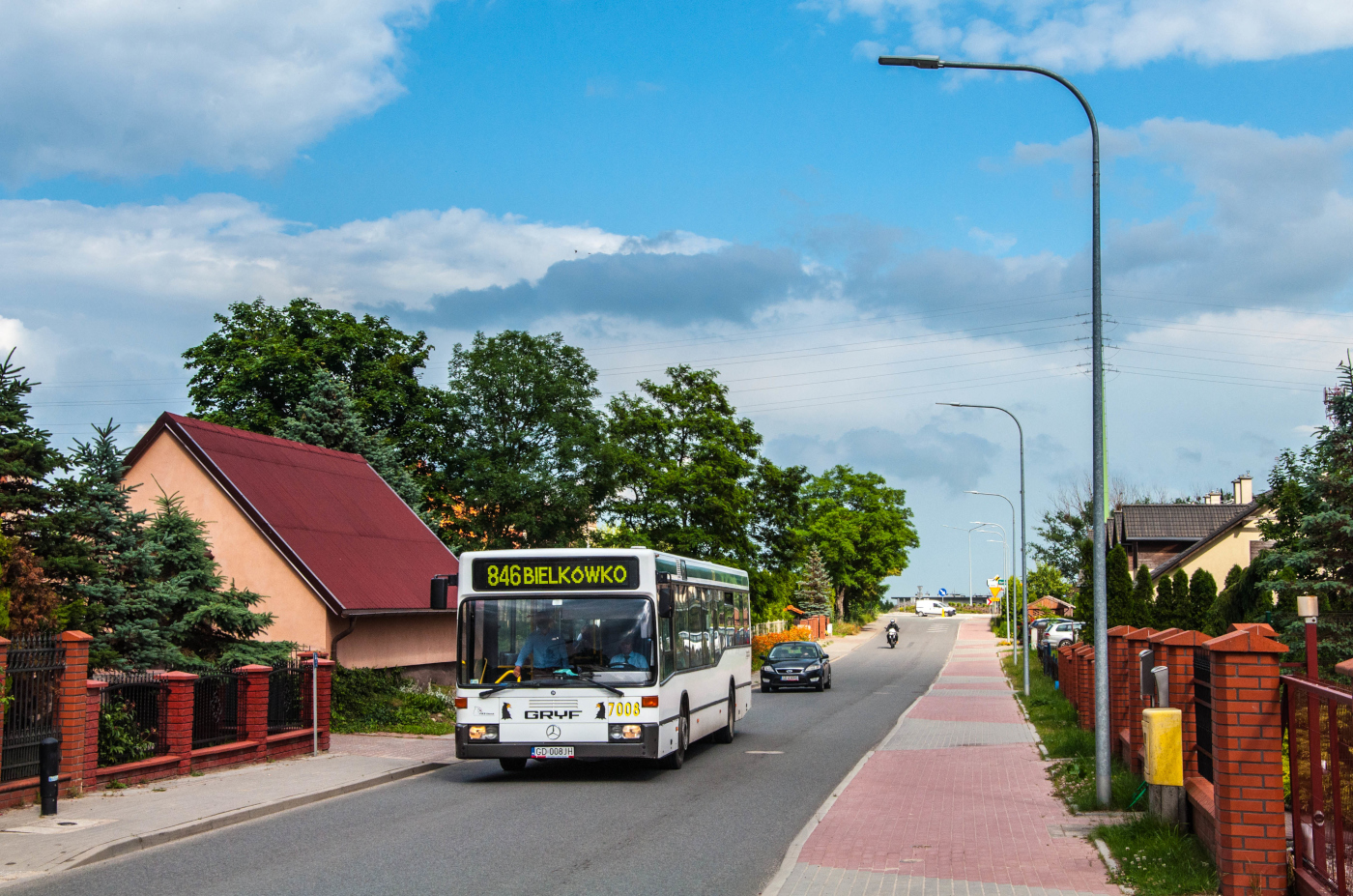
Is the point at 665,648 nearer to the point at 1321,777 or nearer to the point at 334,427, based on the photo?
the point at 1321,777

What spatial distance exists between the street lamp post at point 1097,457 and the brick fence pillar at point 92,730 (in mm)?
10453

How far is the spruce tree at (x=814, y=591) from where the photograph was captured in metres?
89.8

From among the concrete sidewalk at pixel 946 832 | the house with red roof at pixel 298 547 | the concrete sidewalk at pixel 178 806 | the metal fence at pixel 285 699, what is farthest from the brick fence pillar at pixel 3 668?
the house with red roof at pixel 298 547

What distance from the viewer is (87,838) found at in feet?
35.0

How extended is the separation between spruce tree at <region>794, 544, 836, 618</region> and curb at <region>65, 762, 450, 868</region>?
74.7 meters

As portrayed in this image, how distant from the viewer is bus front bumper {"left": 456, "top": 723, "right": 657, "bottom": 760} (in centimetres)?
1441

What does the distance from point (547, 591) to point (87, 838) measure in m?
5.83

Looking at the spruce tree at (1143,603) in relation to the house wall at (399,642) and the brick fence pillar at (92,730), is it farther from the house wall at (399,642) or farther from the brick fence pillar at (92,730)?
the brick fence pillar at (92,730)

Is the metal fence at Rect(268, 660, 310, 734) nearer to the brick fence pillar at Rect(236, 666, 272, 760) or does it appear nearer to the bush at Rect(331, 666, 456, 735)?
the brick fence pillar at Rect(236, 666, 272, 760)

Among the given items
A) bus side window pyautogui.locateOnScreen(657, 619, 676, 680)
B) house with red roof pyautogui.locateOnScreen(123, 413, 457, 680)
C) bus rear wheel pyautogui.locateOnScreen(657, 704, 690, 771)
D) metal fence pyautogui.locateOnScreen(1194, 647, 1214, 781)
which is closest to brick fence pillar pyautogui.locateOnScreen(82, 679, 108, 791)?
bus side window pyautogui.locateOnScreen(657, 619, 676, 680)

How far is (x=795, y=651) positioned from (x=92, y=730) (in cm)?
2621

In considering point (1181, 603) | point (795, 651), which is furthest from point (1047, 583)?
point (795, 651)

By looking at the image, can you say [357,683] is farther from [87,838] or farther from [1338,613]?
[1338,613]

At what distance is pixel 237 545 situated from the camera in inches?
982
